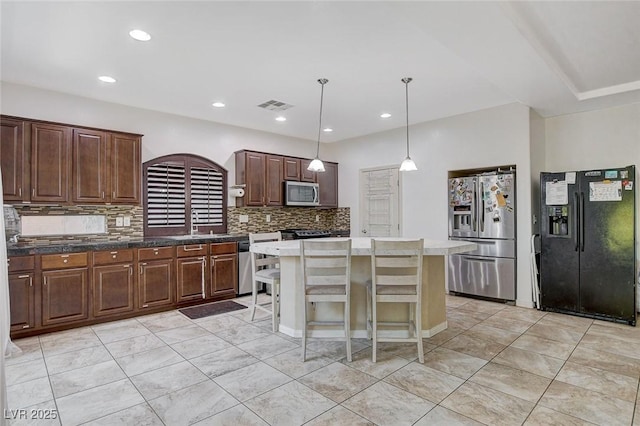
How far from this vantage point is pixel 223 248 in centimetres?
505

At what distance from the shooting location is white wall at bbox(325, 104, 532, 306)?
463 cm

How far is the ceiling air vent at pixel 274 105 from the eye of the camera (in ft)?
15.2

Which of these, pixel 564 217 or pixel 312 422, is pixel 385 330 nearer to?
pixel 312 422

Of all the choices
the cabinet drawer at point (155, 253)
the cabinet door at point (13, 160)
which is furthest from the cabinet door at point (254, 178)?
the cabinet door at point (13, 160)

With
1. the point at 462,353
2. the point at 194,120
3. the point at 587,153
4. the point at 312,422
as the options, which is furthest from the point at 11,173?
the point at 587,153

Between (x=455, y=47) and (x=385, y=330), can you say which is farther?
(x=385, y=330)

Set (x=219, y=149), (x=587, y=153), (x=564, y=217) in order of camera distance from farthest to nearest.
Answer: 1. (x=219, y=149)
2. (x=587, y=153)
3. (x=564, y=217)

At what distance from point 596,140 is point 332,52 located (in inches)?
150

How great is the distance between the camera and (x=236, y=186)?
5660mm

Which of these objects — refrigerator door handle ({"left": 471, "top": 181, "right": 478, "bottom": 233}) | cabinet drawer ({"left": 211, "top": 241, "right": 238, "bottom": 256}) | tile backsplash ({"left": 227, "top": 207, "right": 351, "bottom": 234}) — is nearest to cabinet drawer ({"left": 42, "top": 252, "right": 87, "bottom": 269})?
cabinet drawer ({"left": 211, "top": 241, "right": 238, "bottom": 256})

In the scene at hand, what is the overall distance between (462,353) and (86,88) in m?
4.88

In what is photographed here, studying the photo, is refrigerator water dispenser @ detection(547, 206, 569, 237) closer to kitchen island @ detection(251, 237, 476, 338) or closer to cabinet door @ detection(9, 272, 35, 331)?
kitchen island @ detection(251, 237, 476, 338)

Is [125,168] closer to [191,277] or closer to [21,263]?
[21,263]

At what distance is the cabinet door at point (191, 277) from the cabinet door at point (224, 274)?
0.14 meters
